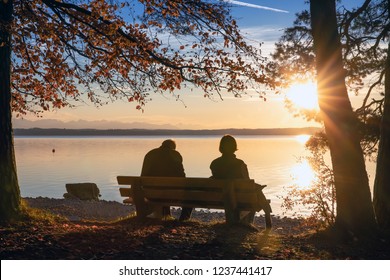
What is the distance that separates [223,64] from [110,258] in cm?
569

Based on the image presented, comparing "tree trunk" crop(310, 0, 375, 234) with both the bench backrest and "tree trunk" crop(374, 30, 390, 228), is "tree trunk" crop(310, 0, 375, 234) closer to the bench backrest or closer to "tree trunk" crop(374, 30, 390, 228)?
"tree trunk" crop(374, 30, 390, 228)

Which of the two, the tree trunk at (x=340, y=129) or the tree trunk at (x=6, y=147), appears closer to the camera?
the tree trunk at (x=340, y=129)

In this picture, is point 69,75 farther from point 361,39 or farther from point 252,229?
point 361,39

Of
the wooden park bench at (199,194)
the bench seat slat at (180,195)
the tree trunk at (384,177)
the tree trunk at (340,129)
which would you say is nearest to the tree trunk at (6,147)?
the wooden park bench at (199,194)

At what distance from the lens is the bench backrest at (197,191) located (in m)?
8.74

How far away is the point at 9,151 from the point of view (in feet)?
29.3

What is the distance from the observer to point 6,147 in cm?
886

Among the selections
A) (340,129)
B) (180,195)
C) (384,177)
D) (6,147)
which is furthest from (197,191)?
(6,147)

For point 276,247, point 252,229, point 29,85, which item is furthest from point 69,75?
point 276,247

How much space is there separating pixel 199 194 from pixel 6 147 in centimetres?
400

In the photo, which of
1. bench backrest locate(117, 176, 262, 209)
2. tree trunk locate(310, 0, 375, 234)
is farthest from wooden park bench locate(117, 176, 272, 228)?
tree trunk locate(310, 0, 375, 234)

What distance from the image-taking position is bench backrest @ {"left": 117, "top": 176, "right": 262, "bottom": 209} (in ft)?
28.7

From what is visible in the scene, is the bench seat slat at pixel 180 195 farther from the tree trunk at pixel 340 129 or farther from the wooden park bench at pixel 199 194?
the tree trunk at pixel 340 129

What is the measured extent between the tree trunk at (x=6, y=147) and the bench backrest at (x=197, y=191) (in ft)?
7.17
